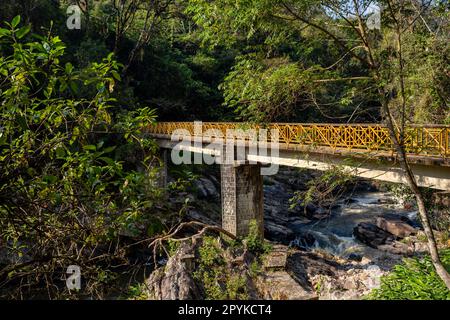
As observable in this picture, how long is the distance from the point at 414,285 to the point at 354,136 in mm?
4753

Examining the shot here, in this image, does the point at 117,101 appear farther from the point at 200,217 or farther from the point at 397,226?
the point at 397,226

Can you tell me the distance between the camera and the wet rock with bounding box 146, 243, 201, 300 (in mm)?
9109

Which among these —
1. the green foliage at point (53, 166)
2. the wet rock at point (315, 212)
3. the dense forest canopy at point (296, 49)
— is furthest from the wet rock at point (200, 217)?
the green foliage at point (53, 166)

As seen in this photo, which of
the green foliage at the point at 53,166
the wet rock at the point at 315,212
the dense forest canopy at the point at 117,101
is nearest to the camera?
the green foliage at the point at 53,166

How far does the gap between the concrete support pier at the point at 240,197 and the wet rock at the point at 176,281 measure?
6224mm

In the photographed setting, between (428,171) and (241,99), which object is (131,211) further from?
(428,171)

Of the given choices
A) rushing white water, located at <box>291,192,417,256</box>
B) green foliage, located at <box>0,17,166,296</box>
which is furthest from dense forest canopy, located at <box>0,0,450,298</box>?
rushing white water, located at <box>291,192,417,256</box>

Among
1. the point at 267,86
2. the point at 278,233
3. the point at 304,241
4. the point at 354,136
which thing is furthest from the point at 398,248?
the point at 267,86

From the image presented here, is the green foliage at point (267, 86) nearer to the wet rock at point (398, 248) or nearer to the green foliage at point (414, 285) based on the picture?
the green foliage at point (414, 285)

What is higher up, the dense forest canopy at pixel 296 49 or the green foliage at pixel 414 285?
the dense forest canopy at pixel 296 49

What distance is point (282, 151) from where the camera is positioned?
14.8 m

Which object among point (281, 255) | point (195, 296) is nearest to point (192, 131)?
point (281, 255)

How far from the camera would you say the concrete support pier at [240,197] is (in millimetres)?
17219
